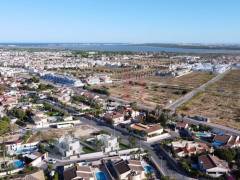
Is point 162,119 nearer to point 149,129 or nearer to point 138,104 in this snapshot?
point 149,129

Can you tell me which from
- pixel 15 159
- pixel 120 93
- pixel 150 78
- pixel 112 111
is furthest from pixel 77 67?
pixel 15 159

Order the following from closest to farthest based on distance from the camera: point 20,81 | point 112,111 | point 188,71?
point 112,111, point 20,81, point 188,71

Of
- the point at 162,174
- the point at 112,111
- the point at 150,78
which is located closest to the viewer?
the point at 162,174

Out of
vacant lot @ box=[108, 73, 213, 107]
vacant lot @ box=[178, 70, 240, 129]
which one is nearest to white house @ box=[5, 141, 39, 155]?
vacant lot @ box=[178, 70, 240, 129]

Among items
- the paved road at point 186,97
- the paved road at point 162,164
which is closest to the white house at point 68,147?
the paved road at point 162,164

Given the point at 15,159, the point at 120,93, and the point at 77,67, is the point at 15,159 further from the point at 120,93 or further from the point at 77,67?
the point at 77,67
